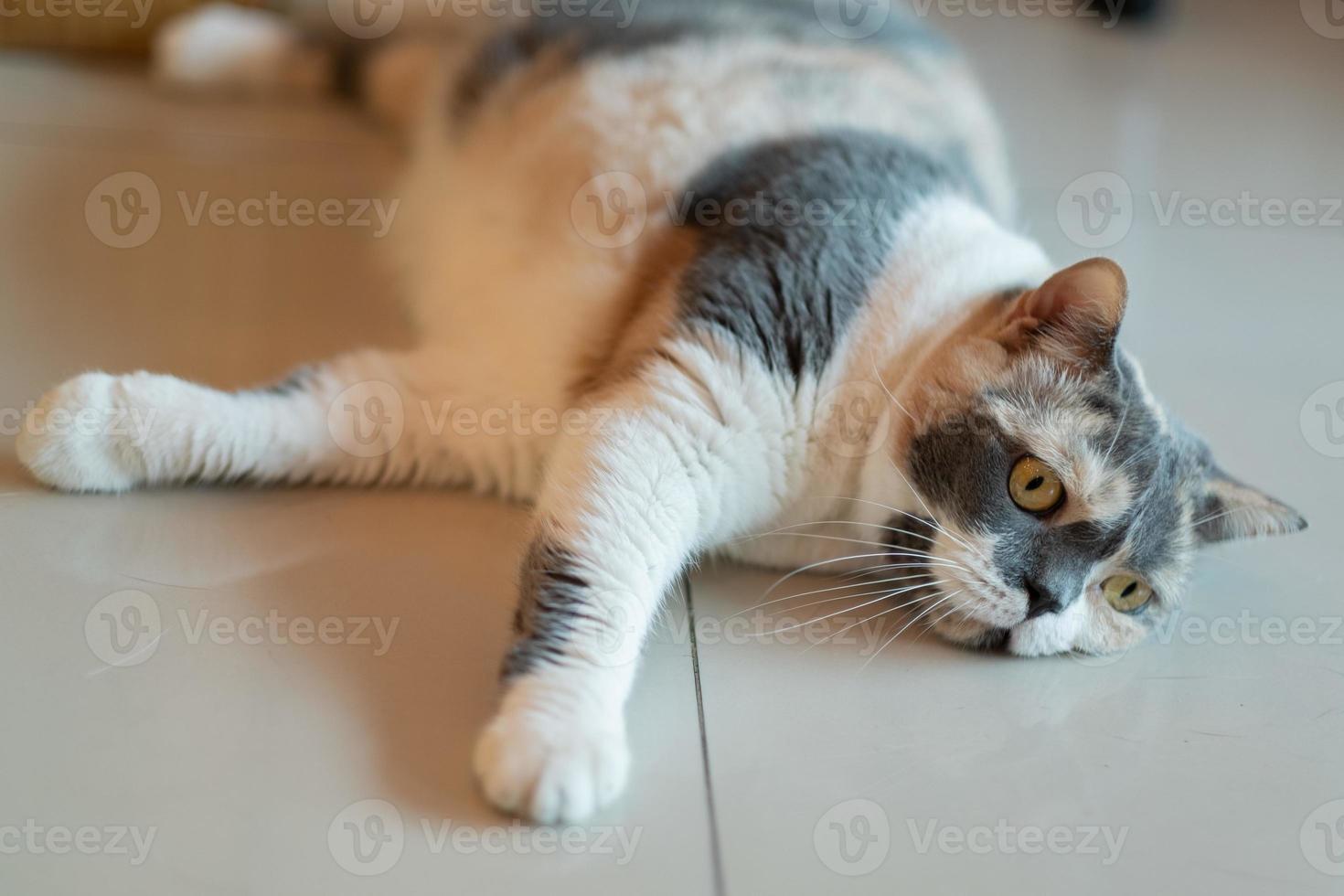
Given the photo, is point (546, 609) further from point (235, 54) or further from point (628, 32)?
point (235, 54)

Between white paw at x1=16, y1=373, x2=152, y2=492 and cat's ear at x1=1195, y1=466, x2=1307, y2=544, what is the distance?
1868 millimetres

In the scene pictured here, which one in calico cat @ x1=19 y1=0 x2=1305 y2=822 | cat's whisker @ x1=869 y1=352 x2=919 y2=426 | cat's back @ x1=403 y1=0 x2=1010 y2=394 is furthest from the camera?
cat's back @ x1=403 y1=0 x2=1010 y2=394

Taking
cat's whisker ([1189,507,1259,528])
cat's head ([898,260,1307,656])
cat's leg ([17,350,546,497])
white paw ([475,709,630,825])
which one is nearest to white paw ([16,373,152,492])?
cat's leg ([17,350,546,497])

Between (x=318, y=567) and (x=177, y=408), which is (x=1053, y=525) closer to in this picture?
(x=318, y=567)

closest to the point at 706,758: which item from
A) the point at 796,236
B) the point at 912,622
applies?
the point at 912,622

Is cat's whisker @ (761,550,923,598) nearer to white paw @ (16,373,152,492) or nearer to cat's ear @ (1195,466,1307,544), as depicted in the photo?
cat's ear @ (1195,466,1307,544)

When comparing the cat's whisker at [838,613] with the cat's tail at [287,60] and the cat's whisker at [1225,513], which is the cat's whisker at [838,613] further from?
the cat's tail at [287,60]

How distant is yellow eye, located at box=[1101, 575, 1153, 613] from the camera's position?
1.94 meters

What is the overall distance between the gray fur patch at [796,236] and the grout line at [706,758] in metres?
0.44

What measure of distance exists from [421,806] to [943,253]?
4.32 feet

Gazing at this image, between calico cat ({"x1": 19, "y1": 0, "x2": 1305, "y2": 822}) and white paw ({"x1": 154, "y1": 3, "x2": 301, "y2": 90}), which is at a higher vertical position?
white paw ({"x1": 154, "y1": 3, "x2": 301, "y2": 90})

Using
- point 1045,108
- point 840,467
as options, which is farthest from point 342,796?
point 1045,108

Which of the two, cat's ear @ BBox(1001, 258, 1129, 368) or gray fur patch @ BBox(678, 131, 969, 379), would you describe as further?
gray fur patch @ BBox(678, 131, 969, 379)

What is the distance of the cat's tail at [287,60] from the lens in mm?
3277
